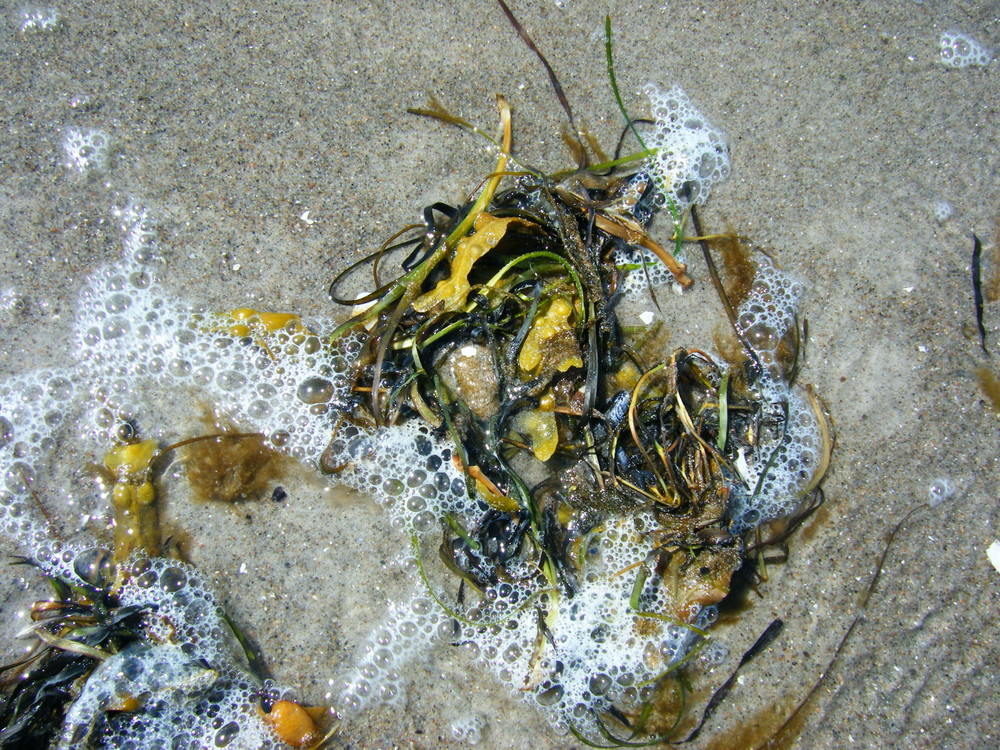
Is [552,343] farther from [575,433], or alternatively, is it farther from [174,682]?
[174,682]

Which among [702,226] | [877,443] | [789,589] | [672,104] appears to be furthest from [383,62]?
[789,589]

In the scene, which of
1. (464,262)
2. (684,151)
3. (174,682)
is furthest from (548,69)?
(174,682)

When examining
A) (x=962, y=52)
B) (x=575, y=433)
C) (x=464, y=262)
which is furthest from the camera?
(x=962, y=52)

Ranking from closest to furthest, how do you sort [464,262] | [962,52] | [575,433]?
[464,262]
[575,433]
[962,52]

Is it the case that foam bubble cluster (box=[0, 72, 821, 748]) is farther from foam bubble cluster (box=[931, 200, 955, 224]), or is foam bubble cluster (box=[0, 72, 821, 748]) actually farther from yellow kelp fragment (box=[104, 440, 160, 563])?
foam bubble cluster (box=[931, 200, 955, 224])

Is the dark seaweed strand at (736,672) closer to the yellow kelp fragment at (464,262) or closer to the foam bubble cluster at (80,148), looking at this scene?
the yellow kelp fragment at (464,262)

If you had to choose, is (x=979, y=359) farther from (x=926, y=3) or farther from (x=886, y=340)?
(x=926, y=3)

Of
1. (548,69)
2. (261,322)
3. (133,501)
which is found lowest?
(133,501)
